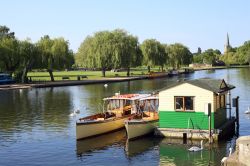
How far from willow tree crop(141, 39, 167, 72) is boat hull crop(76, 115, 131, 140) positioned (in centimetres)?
10176

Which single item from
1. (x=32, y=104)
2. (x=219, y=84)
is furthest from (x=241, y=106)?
(x=32, y=104)

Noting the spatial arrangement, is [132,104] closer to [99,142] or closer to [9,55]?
[99,142]

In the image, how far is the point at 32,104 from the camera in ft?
201

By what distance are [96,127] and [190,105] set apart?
7924 mm

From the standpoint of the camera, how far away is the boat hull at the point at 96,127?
112ft

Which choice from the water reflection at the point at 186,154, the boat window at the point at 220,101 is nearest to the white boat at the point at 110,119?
the water reflection at the point at 186,154

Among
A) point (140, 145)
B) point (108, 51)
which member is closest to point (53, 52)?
point (108, 51)

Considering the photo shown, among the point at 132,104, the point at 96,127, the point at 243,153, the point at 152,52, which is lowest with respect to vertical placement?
the point at 96,127

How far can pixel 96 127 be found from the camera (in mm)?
35312

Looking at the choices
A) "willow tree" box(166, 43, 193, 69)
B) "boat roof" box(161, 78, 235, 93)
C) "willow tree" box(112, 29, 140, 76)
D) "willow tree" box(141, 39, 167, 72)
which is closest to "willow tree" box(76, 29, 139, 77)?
"willow tree" box(112, 29, 140, 76)

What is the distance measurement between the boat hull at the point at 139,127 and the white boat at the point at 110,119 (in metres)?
3.14

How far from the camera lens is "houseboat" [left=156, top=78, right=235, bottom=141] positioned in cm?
3181

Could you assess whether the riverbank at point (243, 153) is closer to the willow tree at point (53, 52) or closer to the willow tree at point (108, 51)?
the willow tree at point (53, 52)

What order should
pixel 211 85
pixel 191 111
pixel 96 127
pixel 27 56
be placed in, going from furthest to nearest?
pixel 27 56 → pixel 96 127 → pixel 211 85 → pixel 191 111
